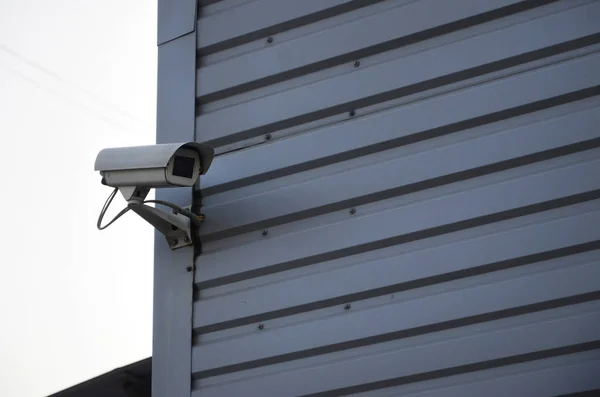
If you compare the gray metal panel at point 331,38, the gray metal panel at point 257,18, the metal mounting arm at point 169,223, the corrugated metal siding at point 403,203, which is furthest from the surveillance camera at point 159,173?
the gray metal panel at point 257,18

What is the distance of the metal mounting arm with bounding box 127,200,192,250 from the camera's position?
3.50m

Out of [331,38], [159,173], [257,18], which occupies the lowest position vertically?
[159,173]

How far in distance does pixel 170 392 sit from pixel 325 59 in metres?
1.42

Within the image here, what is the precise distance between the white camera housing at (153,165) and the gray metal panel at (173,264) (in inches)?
9.4

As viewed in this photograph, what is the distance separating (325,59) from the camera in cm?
354

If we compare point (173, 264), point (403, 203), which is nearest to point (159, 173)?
point (173, 264)

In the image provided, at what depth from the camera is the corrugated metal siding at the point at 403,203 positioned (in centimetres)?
297

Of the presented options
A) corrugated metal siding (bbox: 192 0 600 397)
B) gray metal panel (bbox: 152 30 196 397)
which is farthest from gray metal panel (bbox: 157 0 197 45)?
corrugated metal siding (bbox: 192 0 600 397)

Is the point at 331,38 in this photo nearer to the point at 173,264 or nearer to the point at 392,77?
the point at 392,77

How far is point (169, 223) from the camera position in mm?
3541

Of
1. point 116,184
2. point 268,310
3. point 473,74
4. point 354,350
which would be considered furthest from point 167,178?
point 473,74

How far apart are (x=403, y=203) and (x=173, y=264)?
98cm

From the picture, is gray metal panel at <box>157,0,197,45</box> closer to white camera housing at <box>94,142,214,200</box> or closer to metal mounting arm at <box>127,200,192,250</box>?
white camera housing at <box>94,142,214,200</box>

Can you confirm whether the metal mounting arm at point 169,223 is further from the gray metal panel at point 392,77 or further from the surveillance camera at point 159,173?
the gray metal panel at point 392,77
